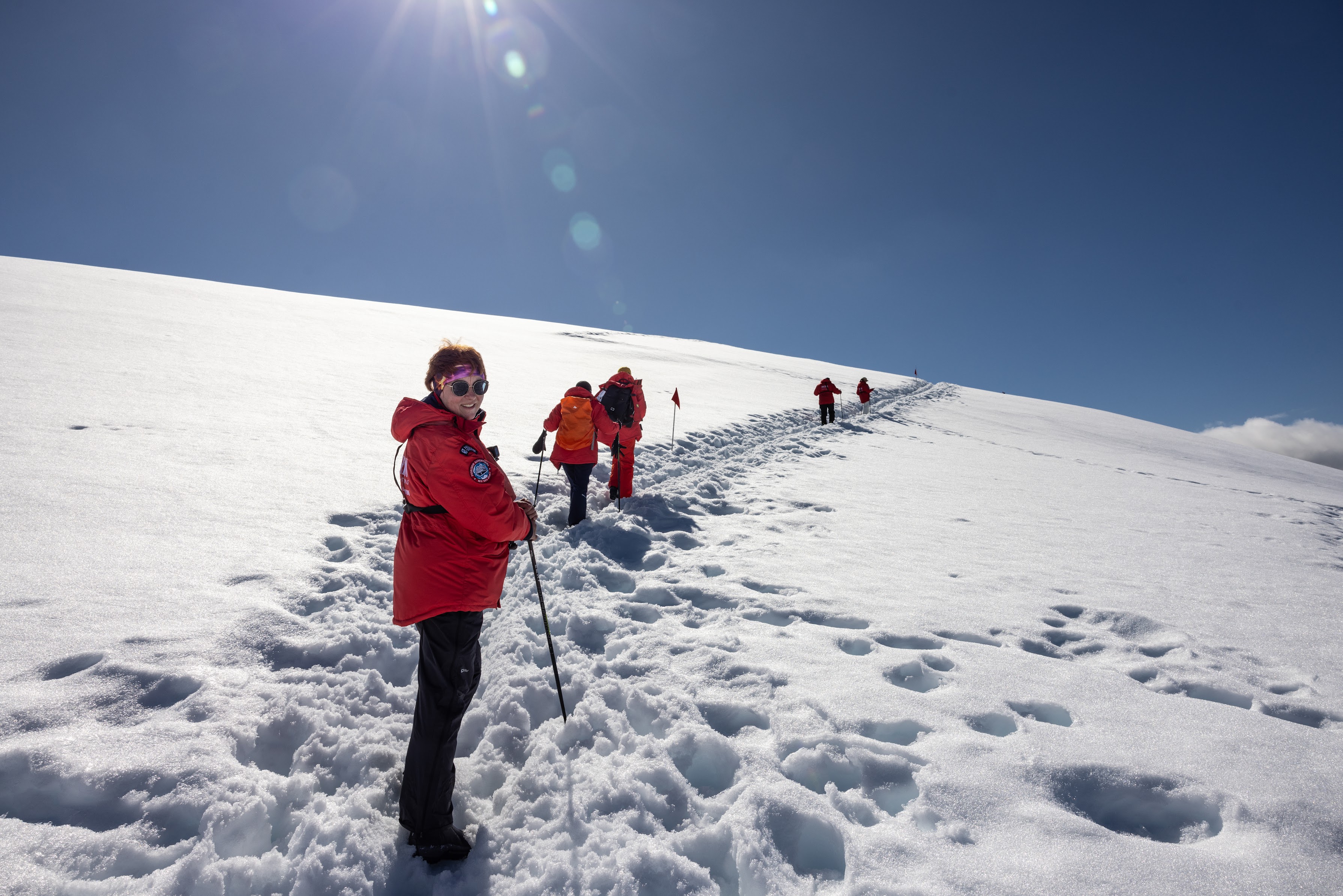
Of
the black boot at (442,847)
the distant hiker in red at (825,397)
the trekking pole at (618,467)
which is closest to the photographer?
the black boot at (442,847)

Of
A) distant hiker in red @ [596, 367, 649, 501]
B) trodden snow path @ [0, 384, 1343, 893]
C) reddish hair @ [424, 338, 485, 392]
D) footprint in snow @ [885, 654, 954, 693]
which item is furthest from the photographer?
distant hiker in red @ [596, 367, 649, 501]

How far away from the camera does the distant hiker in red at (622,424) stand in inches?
301

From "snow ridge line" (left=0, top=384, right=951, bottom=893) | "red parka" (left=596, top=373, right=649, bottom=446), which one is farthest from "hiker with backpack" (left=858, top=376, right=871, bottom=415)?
"snow ridge line" (left=0, top=384, right=951, bottom=893)

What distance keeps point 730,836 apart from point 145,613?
13.0ft

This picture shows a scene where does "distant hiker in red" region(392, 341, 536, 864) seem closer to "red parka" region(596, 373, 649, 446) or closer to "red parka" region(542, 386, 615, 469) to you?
"red parka" region(542, 386, 615, 469)

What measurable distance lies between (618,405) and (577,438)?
0.91 metres

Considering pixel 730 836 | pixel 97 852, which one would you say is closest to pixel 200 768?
pixel 97 852

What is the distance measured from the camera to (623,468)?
26.2ft

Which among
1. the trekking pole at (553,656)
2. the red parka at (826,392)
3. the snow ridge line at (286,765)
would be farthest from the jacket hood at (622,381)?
the red parka at (826,392)

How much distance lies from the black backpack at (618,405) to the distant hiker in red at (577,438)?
1.23ft

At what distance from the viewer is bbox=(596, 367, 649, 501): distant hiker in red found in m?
7.65

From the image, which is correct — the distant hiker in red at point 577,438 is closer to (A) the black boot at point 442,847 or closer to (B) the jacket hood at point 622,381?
(B) the jacket hood at point 622,381

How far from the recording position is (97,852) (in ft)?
6.97

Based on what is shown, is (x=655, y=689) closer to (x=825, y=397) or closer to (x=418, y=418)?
(x=418, y=418)
